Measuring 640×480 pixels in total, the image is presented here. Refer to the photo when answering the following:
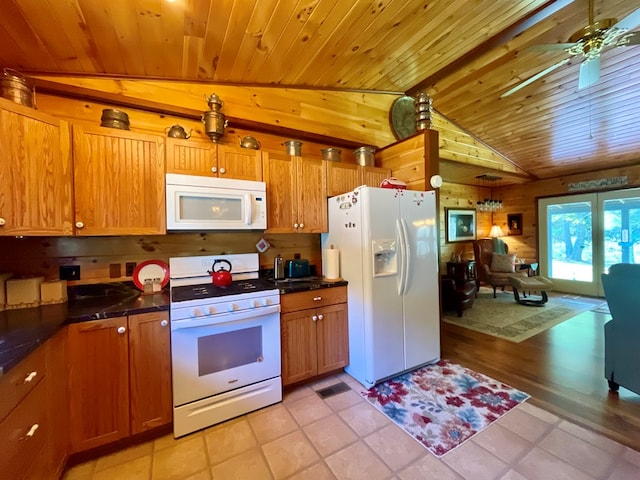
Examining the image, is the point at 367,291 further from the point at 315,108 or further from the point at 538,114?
the point at 538,114

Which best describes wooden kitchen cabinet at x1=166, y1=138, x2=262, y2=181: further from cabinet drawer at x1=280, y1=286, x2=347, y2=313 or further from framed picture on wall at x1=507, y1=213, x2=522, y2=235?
framed picture on wall at x1=507, y1=213, x2=522, y2=235

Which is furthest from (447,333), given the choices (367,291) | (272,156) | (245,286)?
(272,156)

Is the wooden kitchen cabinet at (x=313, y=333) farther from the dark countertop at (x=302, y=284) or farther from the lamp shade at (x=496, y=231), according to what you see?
the lamp shade at (x=496, y=231)

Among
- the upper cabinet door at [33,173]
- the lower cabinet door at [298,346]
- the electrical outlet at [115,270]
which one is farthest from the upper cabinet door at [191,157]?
the lower cabinet door at [298,346]

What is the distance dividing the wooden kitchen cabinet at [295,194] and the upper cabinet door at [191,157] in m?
0.44

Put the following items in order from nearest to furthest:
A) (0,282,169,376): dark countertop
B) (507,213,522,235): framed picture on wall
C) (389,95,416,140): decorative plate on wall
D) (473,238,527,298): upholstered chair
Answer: (0,282,169,376): dark countertop
(389,95,416,140): decorative plate on wall
(473,238,527,298): upholstered chair
(507,213,522,235): framed picture on wall

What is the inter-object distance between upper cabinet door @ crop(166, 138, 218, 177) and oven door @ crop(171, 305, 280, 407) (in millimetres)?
1127

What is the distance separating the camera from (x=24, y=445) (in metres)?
1.11

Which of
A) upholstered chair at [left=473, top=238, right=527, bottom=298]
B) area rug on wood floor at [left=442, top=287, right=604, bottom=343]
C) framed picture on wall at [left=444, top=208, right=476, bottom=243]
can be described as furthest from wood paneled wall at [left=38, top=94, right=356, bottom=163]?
upholstered chair at [left=473, top=238, right=527, bottom=298]

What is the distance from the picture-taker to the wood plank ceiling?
1.60 meters

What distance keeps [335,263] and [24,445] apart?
82.3 inches

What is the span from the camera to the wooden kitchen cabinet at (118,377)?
152cm

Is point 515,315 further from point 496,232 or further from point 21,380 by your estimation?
point 21,380

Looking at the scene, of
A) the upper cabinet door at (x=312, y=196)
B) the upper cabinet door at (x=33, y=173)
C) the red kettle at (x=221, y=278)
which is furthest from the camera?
the upper cabinet door at (x=312, y=196)
